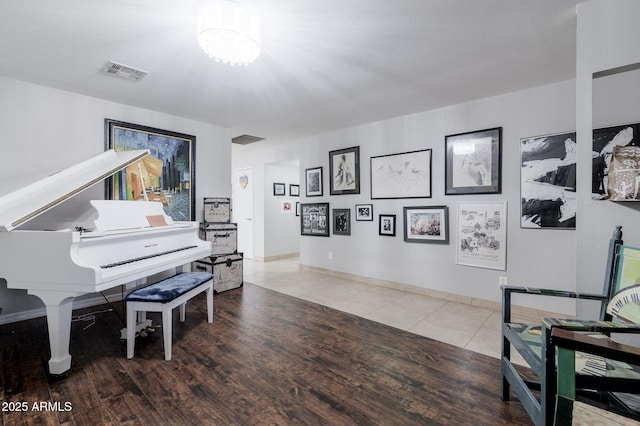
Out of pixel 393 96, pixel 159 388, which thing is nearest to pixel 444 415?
pixel 159 388

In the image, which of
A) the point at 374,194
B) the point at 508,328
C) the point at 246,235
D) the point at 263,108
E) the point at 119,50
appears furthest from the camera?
the point at 246,235

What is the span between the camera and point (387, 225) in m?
4.21

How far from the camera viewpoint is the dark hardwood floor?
5.18 ft

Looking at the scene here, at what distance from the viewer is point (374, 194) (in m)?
4.36

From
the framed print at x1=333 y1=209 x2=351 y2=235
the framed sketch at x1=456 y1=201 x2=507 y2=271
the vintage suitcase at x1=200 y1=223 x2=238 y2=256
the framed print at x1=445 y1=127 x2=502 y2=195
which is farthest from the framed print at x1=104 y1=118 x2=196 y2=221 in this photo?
the framed sketch at x1=456 y1=201 x2=507 y2=271

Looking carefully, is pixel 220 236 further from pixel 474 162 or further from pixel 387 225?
pixel 474 162

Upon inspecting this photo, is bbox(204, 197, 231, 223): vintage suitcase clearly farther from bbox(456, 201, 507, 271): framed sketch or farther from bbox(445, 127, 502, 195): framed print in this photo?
bbox(456, 201, 507, 271): framed sketch

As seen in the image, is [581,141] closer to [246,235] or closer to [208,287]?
[208,287]

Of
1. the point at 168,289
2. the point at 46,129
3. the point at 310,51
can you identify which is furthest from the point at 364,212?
the point at 46,129

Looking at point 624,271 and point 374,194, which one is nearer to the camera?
point 624,271

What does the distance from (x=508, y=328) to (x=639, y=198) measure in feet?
3.25

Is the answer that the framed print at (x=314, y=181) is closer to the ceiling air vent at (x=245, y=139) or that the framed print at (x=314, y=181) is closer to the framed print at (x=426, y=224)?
the ceiling air vent at (x=245, y=139)

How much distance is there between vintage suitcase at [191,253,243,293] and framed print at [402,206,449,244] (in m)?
2.45

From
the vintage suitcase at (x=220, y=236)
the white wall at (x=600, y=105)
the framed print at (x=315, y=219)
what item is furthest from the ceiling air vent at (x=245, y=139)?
the white wall at (x=600, y=105)
